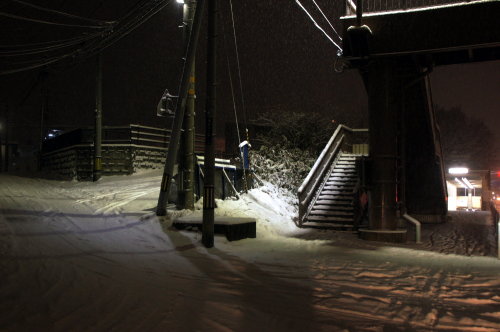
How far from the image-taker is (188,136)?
533 inches

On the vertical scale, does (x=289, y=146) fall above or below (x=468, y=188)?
above

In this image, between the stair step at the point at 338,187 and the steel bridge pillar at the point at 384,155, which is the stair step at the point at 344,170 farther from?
the steel bridge pillar at the point at 384,155

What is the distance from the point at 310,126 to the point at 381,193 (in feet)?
29.1

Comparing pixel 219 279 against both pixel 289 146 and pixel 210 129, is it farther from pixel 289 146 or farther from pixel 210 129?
pixel 289 146

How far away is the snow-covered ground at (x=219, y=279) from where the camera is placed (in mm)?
5145

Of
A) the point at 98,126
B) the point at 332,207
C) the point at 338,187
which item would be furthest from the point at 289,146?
the point at 98,126

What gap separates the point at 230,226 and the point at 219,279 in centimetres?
450

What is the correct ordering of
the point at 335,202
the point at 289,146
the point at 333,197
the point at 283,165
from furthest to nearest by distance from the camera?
the point at 289,146 → the point at 283,165 → the point at 333,197 → the point at 335,202

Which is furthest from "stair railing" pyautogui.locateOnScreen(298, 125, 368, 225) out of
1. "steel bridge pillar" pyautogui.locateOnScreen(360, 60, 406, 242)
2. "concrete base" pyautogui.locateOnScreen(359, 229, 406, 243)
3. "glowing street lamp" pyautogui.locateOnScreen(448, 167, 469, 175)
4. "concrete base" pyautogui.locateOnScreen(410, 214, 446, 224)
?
"glowing street lamp" pyautogui.locateOnScreen(448, 167, 469, 175)

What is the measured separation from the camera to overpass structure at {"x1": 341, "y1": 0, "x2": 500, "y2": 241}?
12422 mm

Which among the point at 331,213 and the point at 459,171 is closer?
the point at 331,213

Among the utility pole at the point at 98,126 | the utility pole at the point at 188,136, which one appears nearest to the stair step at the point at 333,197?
the utility pole at the point at 188,136

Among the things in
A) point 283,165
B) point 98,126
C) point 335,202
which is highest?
point 98,126

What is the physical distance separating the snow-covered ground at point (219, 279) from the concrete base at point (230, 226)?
314mm
